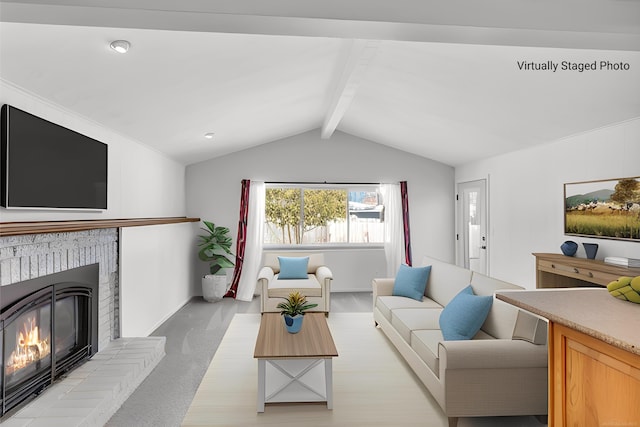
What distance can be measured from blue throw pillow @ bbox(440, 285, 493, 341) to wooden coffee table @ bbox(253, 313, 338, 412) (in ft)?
2.83

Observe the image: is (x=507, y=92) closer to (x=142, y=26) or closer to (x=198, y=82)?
(x=198, y=82)

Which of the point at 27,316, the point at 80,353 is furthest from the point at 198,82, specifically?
the point at 80,353

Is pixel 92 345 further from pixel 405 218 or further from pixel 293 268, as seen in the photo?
pixel 405 218

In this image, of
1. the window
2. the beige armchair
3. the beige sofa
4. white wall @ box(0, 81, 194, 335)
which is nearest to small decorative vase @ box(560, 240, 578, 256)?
the beige sofa

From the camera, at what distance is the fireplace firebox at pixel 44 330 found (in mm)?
2426

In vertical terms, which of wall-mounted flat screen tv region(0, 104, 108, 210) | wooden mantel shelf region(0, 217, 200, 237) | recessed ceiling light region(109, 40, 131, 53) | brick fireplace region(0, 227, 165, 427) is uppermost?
recessed ceiling light region(109, 40, 131, 53)

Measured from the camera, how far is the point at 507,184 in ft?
18.3

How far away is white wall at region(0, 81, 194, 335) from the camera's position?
2820mm

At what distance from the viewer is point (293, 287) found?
5.18 meters

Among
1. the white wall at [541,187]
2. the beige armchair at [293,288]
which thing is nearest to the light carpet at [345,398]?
the beige armchair at [293,288]

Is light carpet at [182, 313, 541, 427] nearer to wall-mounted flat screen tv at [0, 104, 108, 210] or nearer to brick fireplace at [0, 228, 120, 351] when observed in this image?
brick fireplace at [0, 228, 120, 351]

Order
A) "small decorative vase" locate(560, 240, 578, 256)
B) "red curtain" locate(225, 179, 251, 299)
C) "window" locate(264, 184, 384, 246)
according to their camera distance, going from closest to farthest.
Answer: "small decorative vase" locate(560, 240, 578, 256), "red curtain" locate(225, 179, 251, 299), "window" locate(264, 184, 384, 246)

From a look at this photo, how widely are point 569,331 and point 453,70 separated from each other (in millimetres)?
2670

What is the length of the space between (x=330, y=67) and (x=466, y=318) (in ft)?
8.68
